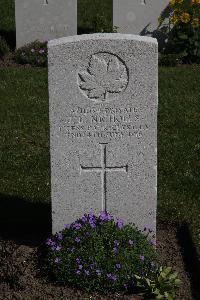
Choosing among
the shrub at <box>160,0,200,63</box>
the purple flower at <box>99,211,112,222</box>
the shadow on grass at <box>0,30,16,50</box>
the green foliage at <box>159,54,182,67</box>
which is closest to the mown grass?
the green foliage at <box>159,54,182,67</box>

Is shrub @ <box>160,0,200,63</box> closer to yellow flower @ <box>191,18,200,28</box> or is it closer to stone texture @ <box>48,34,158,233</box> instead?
yellow flower @ <box>191,18,200,28</box>

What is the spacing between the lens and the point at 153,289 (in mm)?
5789

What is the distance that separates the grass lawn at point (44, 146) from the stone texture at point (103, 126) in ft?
2.94

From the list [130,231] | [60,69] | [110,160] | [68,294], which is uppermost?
[60,69]

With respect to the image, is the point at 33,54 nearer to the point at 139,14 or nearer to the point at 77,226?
the point at 139,14

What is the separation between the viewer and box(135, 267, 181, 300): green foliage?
5.77 m

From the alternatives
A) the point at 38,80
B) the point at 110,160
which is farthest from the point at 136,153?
the point at 38,80

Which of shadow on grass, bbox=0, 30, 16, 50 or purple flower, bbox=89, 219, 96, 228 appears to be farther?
shadow on grass, bbox=0, 30, 16, 50

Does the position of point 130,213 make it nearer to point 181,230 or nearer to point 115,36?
A: point 181,230

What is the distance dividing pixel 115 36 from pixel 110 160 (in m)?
Result: 1.02

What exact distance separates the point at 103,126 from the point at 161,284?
1311 millimetres

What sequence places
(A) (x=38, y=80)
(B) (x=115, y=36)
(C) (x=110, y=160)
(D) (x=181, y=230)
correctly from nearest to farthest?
(B) (x=115, y=36) → (C) (x=110, y=160) → (D) (x=181, y=230) → (A) (x=38, y=80)

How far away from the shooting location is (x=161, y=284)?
228 inches

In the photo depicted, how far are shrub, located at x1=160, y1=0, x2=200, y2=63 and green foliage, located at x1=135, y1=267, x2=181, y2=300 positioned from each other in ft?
21.5
